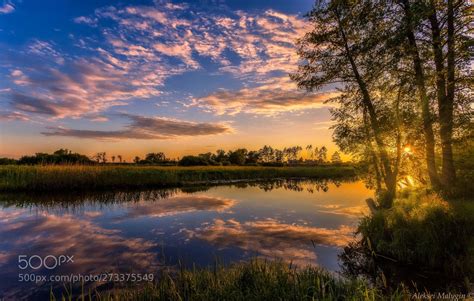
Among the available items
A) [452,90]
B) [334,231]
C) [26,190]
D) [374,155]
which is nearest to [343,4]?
[452,90]

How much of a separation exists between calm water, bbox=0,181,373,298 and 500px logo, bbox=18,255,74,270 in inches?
3.6

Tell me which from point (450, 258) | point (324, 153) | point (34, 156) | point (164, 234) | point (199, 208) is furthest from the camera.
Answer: point (324, 153)

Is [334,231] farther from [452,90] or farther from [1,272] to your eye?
[1,272]

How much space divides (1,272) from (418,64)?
61.5 ft

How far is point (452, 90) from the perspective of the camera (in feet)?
42.1

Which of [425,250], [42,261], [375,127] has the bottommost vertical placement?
[42,261]

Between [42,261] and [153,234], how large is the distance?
14.5 ft

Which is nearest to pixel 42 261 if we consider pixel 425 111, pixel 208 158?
pixel 425 111

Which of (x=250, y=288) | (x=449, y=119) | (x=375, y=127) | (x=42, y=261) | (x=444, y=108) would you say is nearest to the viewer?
(x=250, y=288)

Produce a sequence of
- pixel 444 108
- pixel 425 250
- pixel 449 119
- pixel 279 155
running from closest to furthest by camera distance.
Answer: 1. pixel 425 250
2. pixel 449 119
3. pixel 444 108
4. pixel 279 155

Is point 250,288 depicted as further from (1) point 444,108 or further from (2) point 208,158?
(2) point 208,158

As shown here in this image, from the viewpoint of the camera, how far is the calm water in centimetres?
904

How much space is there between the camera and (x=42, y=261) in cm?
908

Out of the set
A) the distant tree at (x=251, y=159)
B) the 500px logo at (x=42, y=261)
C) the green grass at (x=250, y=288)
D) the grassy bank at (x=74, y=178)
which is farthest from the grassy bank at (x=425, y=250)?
the distant tree at (x=251, y=159)
